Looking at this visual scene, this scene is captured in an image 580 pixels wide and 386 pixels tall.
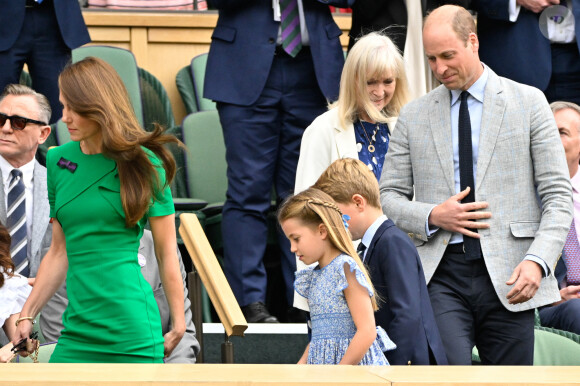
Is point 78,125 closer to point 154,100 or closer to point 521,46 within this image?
point 521,46

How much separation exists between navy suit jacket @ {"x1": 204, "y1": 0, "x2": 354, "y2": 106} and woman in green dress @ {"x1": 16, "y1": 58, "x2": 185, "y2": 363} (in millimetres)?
2214

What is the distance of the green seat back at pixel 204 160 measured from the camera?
6395 millimetres

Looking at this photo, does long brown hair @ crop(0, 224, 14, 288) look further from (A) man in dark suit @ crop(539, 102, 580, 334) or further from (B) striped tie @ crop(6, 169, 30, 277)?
(A) man in dark suit @ crop(539, 102, 580, 334)

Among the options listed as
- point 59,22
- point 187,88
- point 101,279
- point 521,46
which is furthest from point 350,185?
point 187,88

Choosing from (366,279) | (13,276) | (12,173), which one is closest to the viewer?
(366,279)

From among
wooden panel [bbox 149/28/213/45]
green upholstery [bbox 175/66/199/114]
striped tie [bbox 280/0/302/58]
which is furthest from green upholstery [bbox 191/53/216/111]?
striped tie [bbox 280/0/302/58]

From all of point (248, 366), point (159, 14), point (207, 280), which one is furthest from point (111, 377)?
point (159, 14)

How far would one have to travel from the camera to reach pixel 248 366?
246 centimetres

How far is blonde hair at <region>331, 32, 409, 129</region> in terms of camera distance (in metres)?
4.60

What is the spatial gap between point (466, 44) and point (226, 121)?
171 cm

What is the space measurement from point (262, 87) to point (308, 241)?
2.05 metres

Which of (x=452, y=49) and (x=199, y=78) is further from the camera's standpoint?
(x=199, y=78)

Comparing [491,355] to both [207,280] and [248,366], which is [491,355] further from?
[248,366]

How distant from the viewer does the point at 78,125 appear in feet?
9.91
